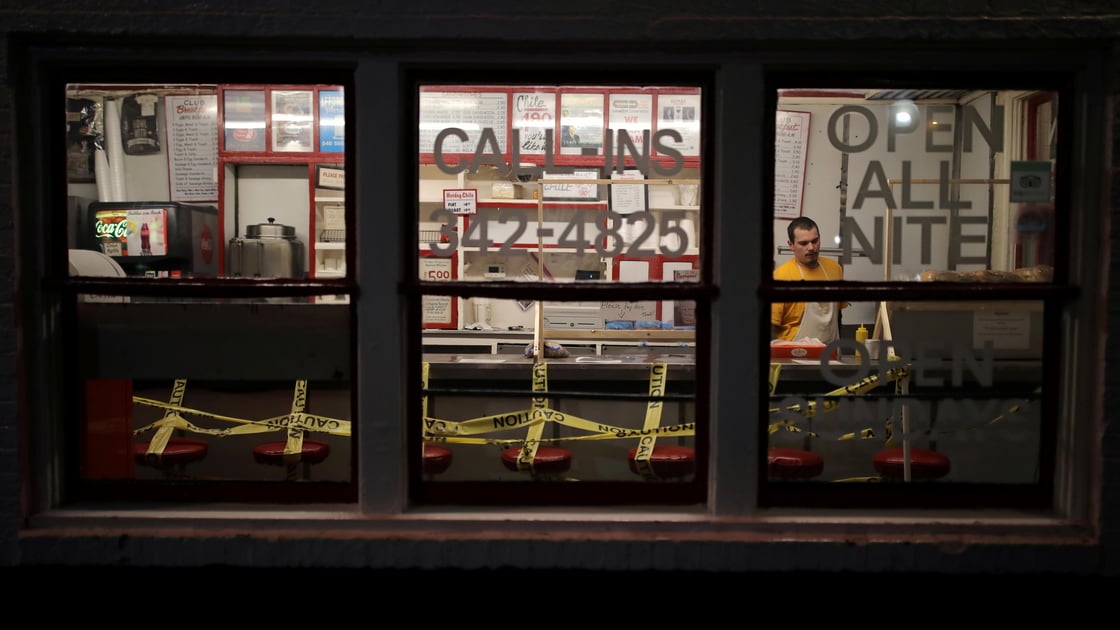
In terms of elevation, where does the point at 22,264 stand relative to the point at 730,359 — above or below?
above

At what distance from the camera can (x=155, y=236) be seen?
5.89 meters

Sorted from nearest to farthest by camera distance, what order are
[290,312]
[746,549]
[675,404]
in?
1. [746,549]
2. [290,312]
3. [675,404]

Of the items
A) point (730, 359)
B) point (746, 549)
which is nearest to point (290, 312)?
point (730, 359)

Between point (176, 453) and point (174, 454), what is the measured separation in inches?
0.4

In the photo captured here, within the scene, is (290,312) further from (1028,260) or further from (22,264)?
(1028,260)

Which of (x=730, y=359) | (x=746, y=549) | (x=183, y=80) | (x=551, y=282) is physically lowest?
(x=746, y=549)

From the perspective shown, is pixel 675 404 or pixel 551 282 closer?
pixel 551 282

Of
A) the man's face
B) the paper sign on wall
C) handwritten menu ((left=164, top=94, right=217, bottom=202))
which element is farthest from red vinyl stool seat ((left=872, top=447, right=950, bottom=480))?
handwritten menu ((left=164, top=94, right=217, bottom=202))

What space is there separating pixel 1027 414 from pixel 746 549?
4.16 feet

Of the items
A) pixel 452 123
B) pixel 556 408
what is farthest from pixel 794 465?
pixel 452 123

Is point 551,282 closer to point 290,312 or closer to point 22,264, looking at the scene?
point 290,312

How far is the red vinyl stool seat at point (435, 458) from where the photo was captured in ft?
12.6

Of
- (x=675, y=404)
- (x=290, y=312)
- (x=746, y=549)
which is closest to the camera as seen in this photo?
(x=746, y=549)

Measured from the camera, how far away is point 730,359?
284 centimetres
